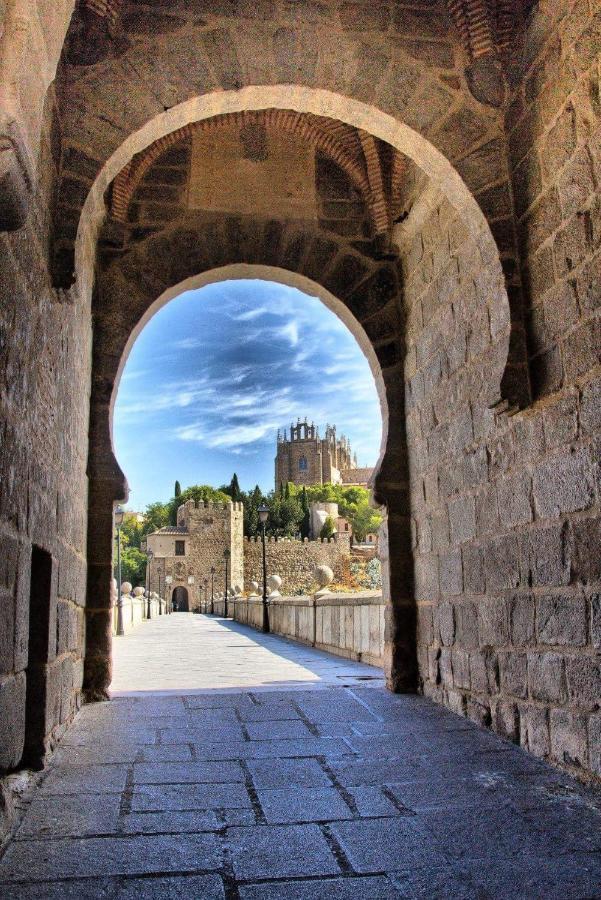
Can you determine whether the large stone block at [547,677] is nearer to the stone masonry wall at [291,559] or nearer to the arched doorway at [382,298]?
the arched doorway at [382,298]

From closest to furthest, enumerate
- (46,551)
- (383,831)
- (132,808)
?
(383,831), (132,808), (46,551)

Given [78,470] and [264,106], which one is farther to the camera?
[78,470]

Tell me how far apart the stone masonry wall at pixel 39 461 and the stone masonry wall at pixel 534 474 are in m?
2.19

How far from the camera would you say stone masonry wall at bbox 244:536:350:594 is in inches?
2315

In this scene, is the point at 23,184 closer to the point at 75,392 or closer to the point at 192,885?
the point at 192,885

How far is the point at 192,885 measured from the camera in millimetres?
2096

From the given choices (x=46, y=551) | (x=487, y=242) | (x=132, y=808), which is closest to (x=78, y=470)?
(x=46, y=551)

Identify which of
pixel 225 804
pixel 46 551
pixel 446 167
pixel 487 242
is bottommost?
pixel 225 804

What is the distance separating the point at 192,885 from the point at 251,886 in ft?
0.54

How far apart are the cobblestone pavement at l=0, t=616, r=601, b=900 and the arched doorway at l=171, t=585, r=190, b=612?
53.6m

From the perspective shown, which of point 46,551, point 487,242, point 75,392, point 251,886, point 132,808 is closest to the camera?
point 251,886

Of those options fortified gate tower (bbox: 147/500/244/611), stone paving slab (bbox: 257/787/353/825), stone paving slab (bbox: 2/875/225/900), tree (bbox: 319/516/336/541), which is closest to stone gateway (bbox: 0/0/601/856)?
stone paving slab (bbox: 2/875/225/900)

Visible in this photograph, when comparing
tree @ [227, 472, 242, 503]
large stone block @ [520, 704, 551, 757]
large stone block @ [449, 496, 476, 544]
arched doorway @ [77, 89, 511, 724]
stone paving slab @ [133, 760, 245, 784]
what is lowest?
stone paving slab @ [133, 760, 245, 784]

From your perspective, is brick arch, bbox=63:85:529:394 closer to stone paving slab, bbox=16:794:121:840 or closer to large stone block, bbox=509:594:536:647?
large stone block, bbox=509:594:536:647
